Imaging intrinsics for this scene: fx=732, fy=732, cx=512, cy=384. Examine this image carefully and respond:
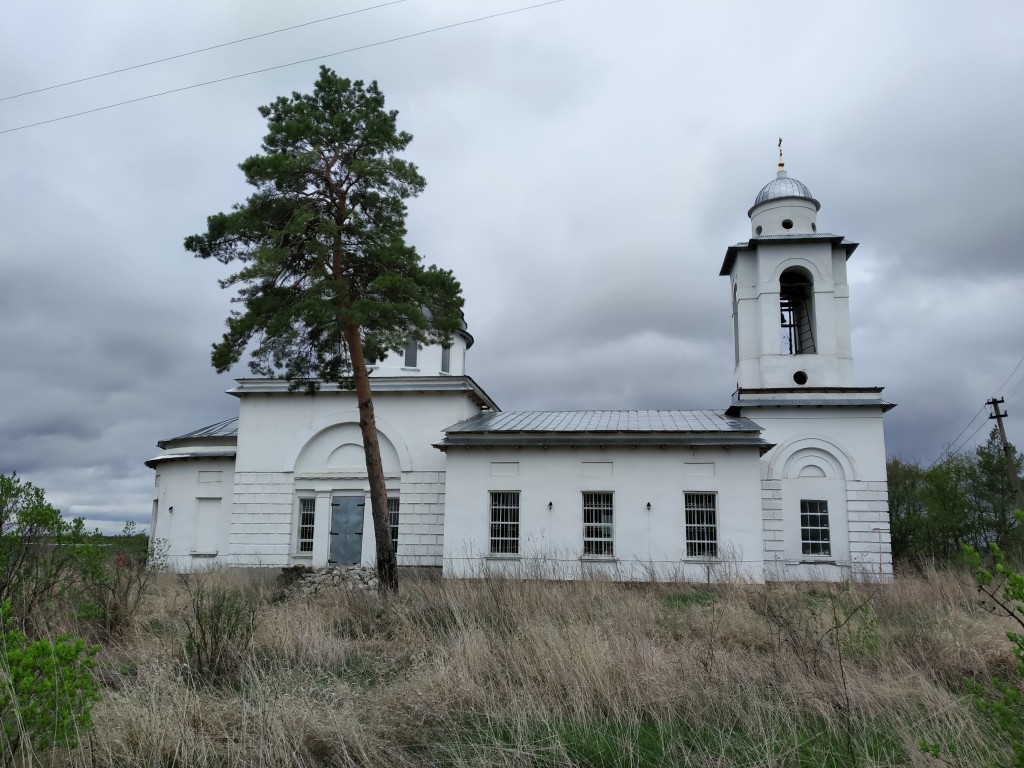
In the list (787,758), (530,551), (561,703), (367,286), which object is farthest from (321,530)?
(787,758)

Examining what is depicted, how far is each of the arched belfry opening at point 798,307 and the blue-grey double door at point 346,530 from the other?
15.3m

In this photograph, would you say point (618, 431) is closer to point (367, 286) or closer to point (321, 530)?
point (367, 286)

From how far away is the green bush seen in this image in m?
4.35

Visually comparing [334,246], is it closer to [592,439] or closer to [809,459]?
[592,439]

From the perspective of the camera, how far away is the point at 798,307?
1013 inches

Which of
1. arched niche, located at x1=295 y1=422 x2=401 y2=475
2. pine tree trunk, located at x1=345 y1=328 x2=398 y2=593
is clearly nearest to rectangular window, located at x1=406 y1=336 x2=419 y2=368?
arched niche, located at x1=295 y1=422 x2=401 y2=475

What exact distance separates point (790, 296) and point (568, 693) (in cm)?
2254

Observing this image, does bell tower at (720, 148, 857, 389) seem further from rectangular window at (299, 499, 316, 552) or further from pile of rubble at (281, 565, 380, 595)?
rectangular window at (299, 499, 316, 552)

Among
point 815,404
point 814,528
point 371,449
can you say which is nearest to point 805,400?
point 815,404

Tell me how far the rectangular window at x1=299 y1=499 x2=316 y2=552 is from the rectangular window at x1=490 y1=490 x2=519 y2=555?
6548 millimetres

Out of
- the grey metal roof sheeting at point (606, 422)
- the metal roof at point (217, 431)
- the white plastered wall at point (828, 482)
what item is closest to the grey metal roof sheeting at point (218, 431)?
the metal roof at point (217, 431)

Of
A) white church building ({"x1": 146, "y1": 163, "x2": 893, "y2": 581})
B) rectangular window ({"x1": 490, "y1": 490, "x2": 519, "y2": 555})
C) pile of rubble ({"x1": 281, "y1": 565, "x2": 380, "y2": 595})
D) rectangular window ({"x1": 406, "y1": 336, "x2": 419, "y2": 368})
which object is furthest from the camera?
rectangular window ({"x1": 406, "y1": 336, "x2": 419, "y2": 368})

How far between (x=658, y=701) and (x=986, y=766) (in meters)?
2.42

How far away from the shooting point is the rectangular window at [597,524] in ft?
69.1
